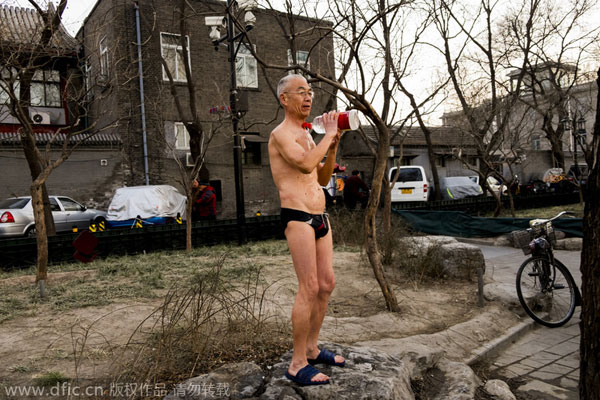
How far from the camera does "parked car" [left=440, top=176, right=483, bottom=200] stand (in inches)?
894

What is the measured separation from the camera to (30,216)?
12695 mm

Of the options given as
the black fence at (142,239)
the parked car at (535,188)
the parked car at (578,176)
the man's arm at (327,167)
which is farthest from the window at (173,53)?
the parked car at (535,188)

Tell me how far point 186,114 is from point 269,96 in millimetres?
3806

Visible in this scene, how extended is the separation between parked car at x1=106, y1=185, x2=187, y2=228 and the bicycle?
35.7 feet

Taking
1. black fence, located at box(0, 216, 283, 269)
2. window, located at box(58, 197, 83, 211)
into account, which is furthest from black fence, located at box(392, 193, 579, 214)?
window, located at box(58, 197, 83, 211)

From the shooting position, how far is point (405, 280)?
6.61 m

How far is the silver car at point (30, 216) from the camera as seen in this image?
12.4 metres

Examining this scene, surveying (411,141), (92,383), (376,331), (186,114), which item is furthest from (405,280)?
(411,141)

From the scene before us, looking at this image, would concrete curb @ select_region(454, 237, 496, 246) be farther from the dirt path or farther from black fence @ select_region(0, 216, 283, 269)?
the dirt path

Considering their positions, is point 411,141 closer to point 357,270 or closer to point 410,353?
point 357,270

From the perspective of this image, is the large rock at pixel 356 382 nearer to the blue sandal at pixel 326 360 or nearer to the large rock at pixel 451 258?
the blue sandal at pixel 326 360

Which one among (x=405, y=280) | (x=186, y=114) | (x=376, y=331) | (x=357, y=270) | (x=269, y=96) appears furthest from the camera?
(x=269, y=96)

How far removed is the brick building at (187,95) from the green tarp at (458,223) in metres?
6.43

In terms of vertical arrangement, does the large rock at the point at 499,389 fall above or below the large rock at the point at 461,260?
below
